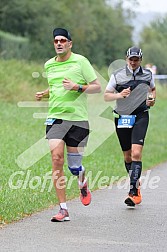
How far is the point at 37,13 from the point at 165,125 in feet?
96.5

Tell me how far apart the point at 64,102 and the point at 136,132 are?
163 cm

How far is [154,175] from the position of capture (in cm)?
1552

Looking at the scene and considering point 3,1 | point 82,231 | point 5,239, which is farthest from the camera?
point 3,1

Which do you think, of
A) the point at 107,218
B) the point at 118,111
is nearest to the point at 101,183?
the point at 118,111

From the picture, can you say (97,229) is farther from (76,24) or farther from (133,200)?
(76,24)

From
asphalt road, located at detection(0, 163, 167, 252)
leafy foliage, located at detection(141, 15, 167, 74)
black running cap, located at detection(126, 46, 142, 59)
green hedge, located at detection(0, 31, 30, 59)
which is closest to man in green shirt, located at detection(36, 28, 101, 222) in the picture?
asphalt road, located at detection(0, 163, 167, 252)

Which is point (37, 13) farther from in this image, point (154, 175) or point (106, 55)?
point (154, 175)

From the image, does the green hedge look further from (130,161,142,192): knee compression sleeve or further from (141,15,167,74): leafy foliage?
(130,161,142,192): knee compression sleeve

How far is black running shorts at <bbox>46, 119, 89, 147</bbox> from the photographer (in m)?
9.82

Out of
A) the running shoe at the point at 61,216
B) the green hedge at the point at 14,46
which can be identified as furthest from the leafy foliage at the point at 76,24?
the running shoe at the point at 61,216

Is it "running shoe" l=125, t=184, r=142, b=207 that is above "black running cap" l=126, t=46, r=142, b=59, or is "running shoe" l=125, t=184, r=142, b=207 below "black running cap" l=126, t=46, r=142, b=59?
below

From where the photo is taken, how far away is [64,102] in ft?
32.1

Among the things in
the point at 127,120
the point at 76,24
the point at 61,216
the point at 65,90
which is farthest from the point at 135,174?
the point at 76,24

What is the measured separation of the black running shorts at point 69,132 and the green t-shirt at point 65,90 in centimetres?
7
